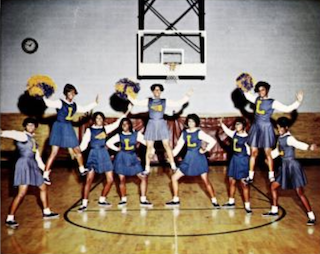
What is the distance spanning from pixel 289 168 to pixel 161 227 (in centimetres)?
166

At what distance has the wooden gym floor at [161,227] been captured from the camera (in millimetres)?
4086

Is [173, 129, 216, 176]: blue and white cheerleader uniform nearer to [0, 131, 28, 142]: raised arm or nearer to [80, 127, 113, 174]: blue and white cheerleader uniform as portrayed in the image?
[80, 127, 113, 174]: blue and white cheerleader uniform

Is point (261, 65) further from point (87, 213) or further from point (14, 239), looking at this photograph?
point (14, 239)

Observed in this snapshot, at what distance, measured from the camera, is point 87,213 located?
18.2ft

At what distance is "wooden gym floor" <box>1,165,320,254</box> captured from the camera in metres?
4.09

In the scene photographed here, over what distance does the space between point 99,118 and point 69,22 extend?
5.86 metres

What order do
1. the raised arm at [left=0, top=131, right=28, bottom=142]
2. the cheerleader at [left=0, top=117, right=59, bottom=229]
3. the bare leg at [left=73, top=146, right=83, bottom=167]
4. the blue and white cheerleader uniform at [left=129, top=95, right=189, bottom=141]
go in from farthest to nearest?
the blue and white cheerleader uniform at [left=129, top=95, right=189, bottom=141] < the bare leg at [left=73, top=146, right=83, bottom=167] < the cheerleader at [left=0, top=117, right=59, bottom=229] < the raised arm at [left=0, top=131, right=28, bottom=142]

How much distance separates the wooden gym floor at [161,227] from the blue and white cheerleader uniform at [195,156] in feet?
1.83

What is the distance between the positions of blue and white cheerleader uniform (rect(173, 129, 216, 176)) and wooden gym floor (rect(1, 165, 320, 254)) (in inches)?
21.9

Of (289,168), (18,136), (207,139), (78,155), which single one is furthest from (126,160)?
(289,168)

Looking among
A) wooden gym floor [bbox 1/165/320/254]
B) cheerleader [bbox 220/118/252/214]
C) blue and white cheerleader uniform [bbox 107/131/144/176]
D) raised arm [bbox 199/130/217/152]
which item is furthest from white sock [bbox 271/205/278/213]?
blue and white cheerleader uniform [bbox 107/131/144/176]

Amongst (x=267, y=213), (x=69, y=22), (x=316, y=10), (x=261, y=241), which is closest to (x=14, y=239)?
(x=261, y=241)

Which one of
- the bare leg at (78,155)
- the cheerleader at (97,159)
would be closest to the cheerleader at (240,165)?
the cheerleader at (97,159)

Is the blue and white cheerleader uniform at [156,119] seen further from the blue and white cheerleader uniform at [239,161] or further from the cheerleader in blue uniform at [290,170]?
the cheerleader in blue uniform at [290,170]
